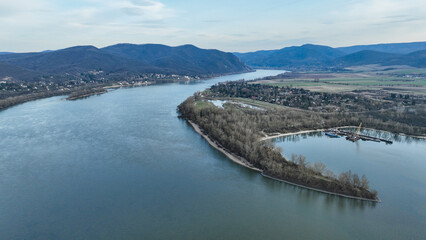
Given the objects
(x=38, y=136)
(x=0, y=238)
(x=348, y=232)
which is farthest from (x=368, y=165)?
(x=38, y=136)

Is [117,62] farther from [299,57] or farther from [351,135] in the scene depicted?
[299,57]

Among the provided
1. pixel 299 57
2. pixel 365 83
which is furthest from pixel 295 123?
pixel 299 57

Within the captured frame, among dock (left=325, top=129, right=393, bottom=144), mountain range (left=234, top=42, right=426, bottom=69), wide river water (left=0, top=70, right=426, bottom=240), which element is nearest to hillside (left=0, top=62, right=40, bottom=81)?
wide river water (left=0, top=70, right=426, bottom=240)

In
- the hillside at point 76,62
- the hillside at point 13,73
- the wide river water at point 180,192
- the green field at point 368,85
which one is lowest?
the wide river water at point 180,192

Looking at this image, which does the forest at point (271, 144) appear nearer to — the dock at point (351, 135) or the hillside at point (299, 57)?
the dock at point (351, 135)

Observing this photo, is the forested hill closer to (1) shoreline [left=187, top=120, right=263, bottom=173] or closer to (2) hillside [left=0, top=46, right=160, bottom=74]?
(2) hillside [left=0, top=46, right=160, bottom=74]

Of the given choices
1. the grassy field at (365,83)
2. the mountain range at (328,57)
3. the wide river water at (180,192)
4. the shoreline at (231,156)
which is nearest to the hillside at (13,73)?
the wide river water at (180,192)

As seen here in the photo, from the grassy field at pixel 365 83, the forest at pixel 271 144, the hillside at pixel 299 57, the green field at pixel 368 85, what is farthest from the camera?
the hillside at pixel 299 57
